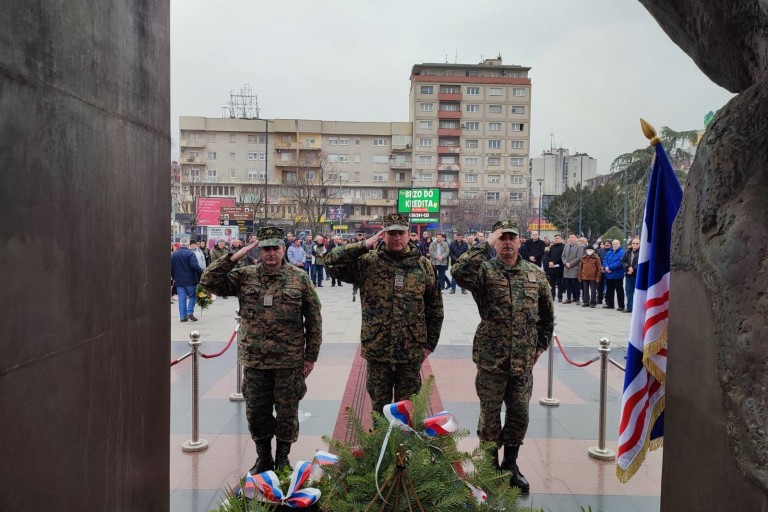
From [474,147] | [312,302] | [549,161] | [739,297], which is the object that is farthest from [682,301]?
[549,161]

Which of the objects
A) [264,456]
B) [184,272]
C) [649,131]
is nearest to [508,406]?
[264,456]

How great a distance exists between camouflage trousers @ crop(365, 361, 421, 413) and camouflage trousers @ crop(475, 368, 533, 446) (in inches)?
23.2

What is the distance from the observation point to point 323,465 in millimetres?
2758

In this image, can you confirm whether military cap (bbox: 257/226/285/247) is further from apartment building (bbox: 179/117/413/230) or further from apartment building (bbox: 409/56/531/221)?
apartment building (bbox: 409/56/531/221)

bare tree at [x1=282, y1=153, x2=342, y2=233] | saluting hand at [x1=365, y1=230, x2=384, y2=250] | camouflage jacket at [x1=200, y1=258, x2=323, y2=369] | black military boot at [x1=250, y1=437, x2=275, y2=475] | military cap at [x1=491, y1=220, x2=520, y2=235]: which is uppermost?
bare tree at [x1=282, y1=153, x2=342, y2=233]

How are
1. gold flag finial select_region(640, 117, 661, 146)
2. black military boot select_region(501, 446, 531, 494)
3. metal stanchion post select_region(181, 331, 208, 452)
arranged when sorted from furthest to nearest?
metal stanchion post select_region(181, 331, 208, 452)
black military boot select_region(501, 446, 531, 494)
gold flag finial select_region(640, 117, 661, 146)

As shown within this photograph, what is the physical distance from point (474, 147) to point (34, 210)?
2884 inches

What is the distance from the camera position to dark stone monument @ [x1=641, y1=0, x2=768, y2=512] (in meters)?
1.63

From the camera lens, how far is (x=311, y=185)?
50344mm

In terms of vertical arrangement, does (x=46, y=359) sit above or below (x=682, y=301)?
below

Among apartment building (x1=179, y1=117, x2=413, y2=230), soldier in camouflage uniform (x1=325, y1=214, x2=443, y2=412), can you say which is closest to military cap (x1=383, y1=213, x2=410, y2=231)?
soldier in camouflage uniform (x1=325, y1=214, x2=443, y2=412)

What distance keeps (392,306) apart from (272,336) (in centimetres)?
105

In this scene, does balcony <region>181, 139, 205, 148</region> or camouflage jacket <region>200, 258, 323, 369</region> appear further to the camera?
balcony <region>181, 139, 205, 148</region>

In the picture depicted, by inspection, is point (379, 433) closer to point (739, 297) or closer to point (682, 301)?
point (682, 301)
